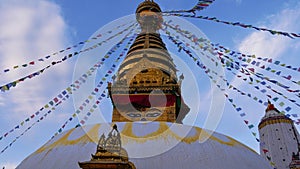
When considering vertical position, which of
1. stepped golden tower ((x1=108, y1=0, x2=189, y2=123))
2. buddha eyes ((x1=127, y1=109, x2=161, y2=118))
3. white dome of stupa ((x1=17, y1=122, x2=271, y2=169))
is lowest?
white dome of stupa ((x1=17, y1=122, x2=271, y2=169))

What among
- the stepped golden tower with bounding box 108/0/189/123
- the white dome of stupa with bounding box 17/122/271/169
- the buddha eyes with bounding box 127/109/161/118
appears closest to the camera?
the white dome of stupa with bounding box 17/122/271/169

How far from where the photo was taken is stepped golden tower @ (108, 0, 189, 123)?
17.8m

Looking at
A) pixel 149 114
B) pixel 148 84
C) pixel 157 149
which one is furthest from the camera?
pixel 148 84

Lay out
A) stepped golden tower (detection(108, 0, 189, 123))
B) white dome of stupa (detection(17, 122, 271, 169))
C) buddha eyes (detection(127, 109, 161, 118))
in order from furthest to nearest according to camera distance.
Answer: stepped golden tower (detection(108, 0, 189, 123))
buddha eyes (detection(127, 109, 161, 118))
white dome of stupa (detection(17, 122, 271, 169))

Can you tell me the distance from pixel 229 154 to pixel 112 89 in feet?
39.2

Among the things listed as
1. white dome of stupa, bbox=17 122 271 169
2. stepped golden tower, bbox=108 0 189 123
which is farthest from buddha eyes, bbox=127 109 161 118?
white dome of stupa, bbox=17 122 271 169

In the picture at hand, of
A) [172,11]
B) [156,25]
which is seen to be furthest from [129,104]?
[172,11]

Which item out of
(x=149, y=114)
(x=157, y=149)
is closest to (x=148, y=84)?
(x=149, y=114)

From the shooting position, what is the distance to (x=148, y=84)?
1864cm

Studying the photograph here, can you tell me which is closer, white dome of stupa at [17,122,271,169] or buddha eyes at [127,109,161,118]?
white dome of stupa at [17,122,271,169]

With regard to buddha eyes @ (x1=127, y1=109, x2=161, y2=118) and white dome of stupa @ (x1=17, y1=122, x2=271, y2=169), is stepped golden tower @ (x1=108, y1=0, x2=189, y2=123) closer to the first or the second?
buddha eyes @ (x1=127, y1=109, x2=161, y2=118)

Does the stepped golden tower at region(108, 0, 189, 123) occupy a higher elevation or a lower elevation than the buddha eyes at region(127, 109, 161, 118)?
higher

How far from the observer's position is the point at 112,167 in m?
6.26

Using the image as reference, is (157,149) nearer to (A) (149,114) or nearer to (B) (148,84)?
(A) (149,114)
